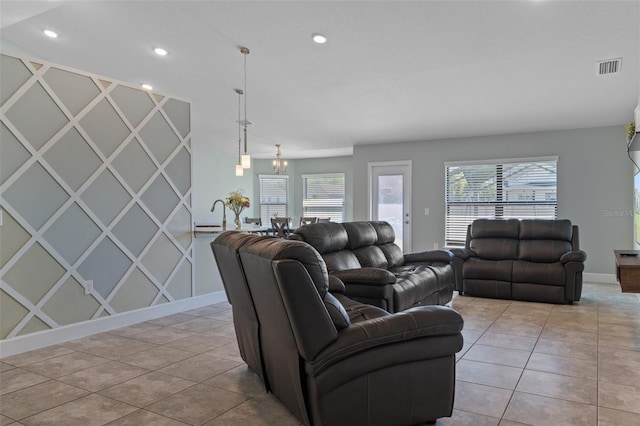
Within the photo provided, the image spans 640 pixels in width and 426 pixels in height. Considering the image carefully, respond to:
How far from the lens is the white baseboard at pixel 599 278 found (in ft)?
20.1

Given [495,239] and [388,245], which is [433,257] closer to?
[388,245]

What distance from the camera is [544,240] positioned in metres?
5.20

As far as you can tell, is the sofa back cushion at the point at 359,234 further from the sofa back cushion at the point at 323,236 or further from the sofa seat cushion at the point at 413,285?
the sofa seat cushion at the point at 413,285

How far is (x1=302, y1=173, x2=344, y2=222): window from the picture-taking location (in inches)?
406

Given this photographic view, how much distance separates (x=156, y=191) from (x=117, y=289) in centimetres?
108

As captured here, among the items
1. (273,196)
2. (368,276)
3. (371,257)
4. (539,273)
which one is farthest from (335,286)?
(273,196)

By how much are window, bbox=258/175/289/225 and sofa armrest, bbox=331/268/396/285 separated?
7228 millimetres

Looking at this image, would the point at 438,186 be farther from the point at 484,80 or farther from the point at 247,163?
the point at 247,163

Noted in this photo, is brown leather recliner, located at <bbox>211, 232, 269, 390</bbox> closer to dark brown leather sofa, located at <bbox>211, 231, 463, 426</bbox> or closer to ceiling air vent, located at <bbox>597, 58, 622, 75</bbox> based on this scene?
dark brown leather sofa, located at <bbox>211, 231, 463, 426</bbox>

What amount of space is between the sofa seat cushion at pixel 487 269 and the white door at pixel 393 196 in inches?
88.9

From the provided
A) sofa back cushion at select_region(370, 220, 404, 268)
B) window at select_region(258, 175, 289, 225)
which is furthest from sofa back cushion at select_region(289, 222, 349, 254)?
window at select_region(258, 175, 289, 225)

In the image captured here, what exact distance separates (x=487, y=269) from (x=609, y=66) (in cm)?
263

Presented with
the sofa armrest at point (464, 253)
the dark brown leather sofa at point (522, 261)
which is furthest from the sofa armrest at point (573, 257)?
the sofa armrest at point (464, 253)

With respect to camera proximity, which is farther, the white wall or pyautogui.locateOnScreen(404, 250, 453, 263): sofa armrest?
the white wall
